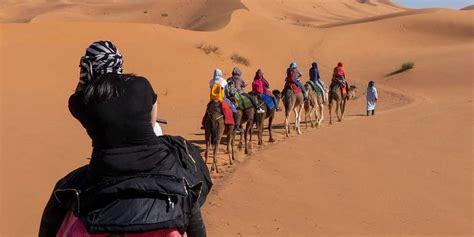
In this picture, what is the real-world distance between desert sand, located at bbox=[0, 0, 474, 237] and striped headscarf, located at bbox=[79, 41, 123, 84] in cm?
373

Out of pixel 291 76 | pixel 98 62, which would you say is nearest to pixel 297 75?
pixel 291 76

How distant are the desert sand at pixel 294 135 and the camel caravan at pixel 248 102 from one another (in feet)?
Result: 2.19

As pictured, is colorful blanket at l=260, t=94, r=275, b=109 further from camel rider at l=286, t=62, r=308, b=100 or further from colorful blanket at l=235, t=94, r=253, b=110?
camel rider at l=286, t=62, r=308, b=100

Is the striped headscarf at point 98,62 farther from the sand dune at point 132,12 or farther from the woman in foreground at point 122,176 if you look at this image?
the sand dune at point 132,12

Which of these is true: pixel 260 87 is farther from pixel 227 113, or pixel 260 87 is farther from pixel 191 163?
pixel 191 163

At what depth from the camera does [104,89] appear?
111 inches

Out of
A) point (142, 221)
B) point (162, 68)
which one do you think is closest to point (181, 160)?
point (142, 221)

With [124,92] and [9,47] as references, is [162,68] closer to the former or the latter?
[9,47]

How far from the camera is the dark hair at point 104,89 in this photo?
2807mm

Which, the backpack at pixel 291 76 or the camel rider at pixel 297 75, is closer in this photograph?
the backpack at pixel 291 76

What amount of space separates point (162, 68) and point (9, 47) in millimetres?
7596

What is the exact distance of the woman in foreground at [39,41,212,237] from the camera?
275 centimetres

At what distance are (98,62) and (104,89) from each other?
32cm

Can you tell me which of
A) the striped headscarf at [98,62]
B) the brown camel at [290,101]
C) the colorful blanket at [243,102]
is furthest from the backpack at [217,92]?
the striped headscarf at [98,62]
